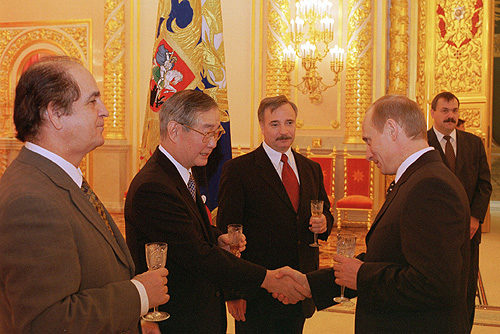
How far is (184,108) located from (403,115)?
886 millimetres

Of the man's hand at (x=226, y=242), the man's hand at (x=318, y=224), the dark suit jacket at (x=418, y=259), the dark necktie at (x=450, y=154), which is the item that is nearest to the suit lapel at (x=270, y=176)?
the man's hand at (x=318, y=224)

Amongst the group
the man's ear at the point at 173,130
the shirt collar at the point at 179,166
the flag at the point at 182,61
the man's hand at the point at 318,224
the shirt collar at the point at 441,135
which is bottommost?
the man's hand at the point at 318,224

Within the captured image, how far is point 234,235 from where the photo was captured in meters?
2.41

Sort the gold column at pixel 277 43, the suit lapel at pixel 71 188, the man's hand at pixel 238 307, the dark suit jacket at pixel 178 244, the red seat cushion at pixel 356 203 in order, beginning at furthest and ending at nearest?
the gold column at pixel 277 43 < the red seat cushion at pixel 356 203 < the man's hand at pixel 238 307 < the dark suit jacket at pixel 178 244 < the suit lapel at pixel 71 188

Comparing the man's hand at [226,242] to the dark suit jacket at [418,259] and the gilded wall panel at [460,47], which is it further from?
the gilded wall panel at [460,47]

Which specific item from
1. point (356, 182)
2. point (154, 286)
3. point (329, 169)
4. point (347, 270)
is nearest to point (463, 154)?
point (347, 270)

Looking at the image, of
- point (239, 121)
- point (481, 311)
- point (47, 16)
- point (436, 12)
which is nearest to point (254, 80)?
point (239, 121)

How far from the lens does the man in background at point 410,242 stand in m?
1.72

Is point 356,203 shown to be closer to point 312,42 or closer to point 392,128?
point 312,42

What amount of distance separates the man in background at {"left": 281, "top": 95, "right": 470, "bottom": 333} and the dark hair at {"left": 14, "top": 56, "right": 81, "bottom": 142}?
113 centimetres

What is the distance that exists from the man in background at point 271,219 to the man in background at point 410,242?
0.86 meters

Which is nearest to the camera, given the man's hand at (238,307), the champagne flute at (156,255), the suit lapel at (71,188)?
the suit lapel at (71,188)

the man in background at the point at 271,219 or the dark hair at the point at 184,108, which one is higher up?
the dark hair at the point at 184,108

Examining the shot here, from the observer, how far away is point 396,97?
1.99 m
